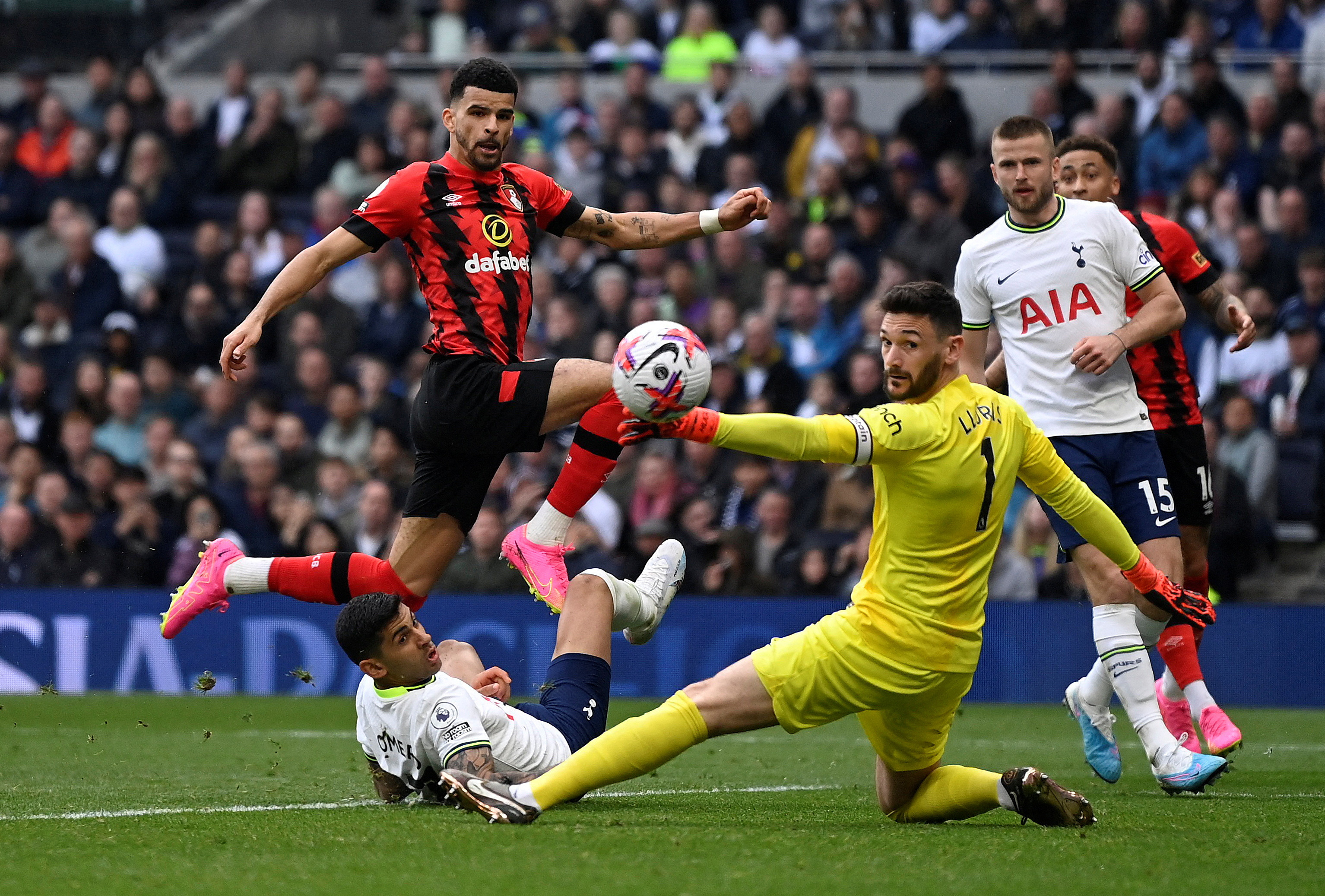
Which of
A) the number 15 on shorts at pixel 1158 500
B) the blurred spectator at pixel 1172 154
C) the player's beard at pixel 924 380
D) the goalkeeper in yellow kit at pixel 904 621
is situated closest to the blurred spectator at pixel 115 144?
the blurred spectator at pixel 1172 154

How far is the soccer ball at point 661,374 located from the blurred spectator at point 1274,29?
12.3m

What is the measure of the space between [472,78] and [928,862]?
144 inches

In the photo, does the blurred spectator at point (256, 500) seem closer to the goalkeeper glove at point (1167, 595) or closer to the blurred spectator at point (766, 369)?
the blurred spectator at point (766, 369)

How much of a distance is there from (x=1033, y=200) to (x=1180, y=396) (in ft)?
4.07

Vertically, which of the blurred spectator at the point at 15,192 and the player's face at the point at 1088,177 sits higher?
the blurred spectator at the point at 15,192

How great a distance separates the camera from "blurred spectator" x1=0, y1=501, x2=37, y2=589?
42.7 feet

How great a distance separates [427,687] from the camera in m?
5.93

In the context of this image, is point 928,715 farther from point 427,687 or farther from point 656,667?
point 656,667

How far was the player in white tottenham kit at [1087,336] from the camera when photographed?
22.9 feet

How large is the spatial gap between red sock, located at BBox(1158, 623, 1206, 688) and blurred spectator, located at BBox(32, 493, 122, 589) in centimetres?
833

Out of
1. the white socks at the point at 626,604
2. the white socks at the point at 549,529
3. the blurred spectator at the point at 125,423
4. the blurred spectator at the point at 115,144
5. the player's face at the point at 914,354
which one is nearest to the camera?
the player's face at the point at 914,354

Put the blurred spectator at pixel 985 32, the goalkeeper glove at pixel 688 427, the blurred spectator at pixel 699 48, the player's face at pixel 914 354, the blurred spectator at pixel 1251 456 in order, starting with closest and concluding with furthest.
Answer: the goalkeeper glove at pixel 688 427, the player's face at pixel 914 354, the blurred spectator at pixel 1251 456, the blurred spectator at pixel 985 32, the blurred spectator at pixel 699 48

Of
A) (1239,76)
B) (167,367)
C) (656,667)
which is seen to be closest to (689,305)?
(656,667)

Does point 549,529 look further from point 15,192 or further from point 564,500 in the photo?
point 15,192
